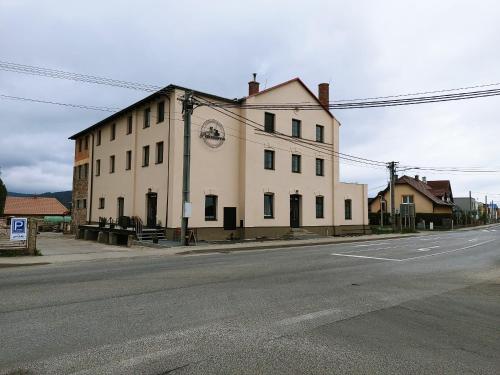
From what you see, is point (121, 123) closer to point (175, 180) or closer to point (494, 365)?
point (175, 180)

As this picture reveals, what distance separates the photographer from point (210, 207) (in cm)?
2655

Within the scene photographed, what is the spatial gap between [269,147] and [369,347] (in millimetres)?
24593

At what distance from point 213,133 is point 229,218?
5.77m

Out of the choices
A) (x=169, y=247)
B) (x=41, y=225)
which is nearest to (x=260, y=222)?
(x=169, y=247)

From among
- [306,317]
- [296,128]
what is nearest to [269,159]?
[296,128]

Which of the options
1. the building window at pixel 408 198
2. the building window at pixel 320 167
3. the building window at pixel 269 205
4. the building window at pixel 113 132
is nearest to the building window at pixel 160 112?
the building window at pixel 113 132

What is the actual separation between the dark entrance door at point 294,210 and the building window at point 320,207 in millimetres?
2181

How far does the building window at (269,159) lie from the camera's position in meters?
29.4

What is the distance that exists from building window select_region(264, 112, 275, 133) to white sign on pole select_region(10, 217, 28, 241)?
669 inches

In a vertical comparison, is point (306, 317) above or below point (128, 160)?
below

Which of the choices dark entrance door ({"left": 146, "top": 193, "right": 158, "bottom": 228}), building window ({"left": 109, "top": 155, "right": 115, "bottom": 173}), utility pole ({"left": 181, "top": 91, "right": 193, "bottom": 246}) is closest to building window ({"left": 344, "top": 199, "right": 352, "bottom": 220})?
dark entrance door ({"left": 146, "top": 193, "right": 158, "bottom": 228})

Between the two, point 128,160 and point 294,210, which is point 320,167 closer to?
point 294,210

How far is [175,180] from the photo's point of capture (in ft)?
81.1

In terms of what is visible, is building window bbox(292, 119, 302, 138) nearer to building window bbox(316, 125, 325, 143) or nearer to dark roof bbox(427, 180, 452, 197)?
building window bbox(316, 125, 325, 143)
